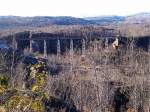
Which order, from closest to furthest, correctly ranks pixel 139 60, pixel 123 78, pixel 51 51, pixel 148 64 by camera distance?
pixel 123 78, pixel 148 64, pixel 139 60, pixel 51 51

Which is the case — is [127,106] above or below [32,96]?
below

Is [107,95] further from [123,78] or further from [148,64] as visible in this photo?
[148,64]

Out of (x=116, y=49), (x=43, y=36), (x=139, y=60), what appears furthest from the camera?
(x=43, y=36)

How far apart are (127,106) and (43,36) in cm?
2300

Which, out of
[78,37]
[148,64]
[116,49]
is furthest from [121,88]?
[78,37]

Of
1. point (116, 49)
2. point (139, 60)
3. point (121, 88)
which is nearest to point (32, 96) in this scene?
point (121, 88)

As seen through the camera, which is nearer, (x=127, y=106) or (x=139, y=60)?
(x=127, y=106)

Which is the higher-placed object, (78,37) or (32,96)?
(32,96)

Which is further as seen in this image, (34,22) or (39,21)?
(39,21)

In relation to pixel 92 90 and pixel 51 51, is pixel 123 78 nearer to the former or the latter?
pixel 92 90

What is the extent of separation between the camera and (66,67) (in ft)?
77.9

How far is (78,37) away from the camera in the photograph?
1490 inches

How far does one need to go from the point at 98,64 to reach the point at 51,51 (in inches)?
439

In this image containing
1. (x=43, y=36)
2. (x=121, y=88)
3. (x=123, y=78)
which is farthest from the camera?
(x=43, y=36)
